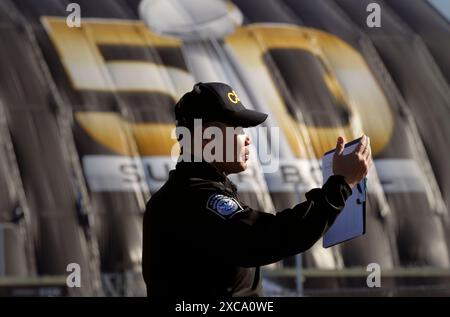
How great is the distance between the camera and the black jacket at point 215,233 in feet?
9.00

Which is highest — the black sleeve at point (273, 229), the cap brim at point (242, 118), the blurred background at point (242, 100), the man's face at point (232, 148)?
the blurred background at point (242, 100)

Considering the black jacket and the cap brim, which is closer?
the black jacket

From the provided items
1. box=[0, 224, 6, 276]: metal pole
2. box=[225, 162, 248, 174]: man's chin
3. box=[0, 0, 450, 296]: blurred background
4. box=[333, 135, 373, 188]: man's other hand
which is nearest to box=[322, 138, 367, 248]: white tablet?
box=[333, 135, 373, 188]: man's other hand

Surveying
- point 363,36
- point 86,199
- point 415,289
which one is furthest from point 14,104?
point 415,289

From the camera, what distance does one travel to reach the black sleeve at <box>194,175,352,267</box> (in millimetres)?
2730

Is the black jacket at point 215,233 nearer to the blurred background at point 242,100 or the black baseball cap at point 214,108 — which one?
the black baseball cap at point 214,108

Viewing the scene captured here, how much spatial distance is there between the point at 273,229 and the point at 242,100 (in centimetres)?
835

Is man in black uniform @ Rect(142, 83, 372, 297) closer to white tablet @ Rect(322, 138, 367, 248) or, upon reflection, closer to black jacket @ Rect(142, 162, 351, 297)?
black jacket @ Rect(142, 162, 351, 297)

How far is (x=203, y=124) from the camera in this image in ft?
9.75

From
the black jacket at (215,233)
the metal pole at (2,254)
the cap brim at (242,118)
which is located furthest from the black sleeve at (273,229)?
the metal pole at (2,254)

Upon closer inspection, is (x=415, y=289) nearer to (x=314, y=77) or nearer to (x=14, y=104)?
(x=314, y=77)

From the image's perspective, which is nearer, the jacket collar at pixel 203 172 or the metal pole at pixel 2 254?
the jacket collar at pixel 203 172

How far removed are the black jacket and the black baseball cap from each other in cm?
14
